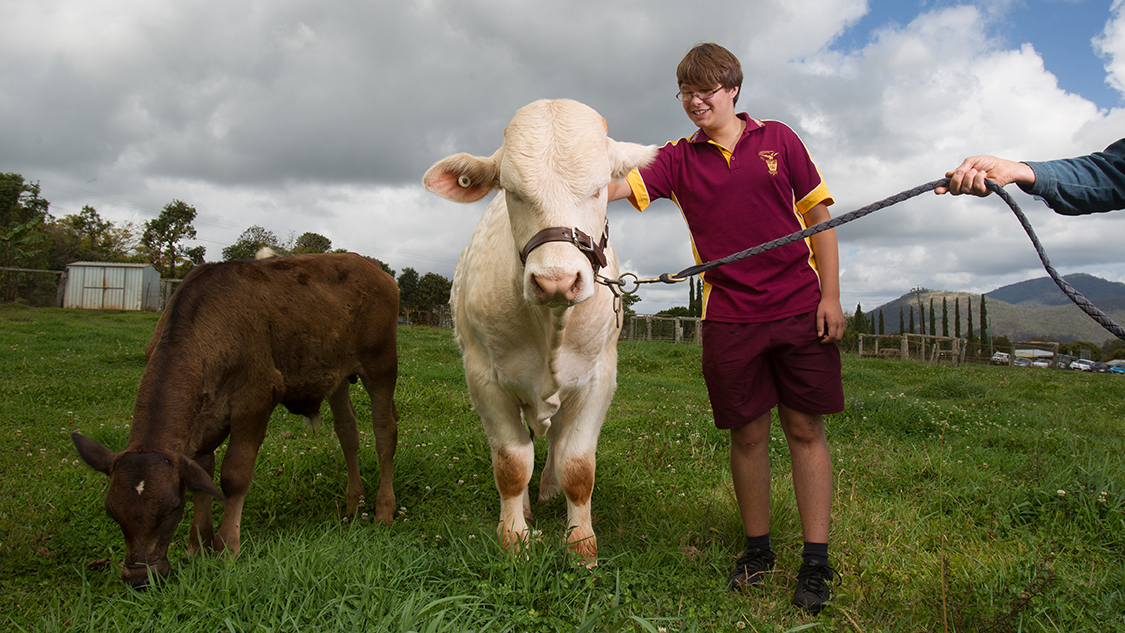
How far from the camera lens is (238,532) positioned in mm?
3461

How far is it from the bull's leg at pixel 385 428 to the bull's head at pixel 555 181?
2.24m

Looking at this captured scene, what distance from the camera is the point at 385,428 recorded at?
15.1ft

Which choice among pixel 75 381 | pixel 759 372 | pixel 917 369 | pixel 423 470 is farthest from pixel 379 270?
pixel 917 369

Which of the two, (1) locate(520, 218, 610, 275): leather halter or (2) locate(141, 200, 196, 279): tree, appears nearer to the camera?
(1) locate(520, 218, 610, 275): leather halter

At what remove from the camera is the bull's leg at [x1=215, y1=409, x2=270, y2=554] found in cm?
343

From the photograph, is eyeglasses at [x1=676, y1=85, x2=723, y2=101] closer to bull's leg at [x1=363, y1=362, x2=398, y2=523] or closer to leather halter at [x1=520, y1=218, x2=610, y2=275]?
leather halter at [x1=520, y1=218, x2=610, y2=275]

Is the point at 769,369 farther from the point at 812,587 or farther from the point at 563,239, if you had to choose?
the point at 563,239

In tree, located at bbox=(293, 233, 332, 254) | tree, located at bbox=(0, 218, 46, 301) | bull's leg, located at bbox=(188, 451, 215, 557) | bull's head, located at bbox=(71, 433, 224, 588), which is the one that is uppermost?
tree, located at bbox=(293, 233, 332, 254)

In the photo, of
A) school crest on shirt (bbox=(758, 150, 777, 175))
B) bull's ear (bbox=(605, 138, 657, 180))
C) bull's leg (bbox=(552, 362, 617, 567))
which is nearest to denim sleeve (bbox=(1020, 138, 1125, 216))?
school crest on shirt (bbox=(758, 150, 777, 175))

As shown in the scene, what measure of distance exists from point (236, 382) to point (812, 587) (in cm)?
312

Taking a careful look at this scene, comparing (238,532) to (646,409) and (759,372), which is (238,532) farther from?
(646,409)

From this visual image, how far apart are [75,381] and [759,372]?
8908mm

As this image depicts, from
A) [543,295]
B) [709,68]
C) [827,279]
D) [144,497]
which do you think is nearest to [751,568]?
[827,279]

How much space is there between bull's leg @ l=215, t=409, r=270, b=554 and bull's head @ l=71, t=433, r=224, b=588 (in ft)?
1.38
